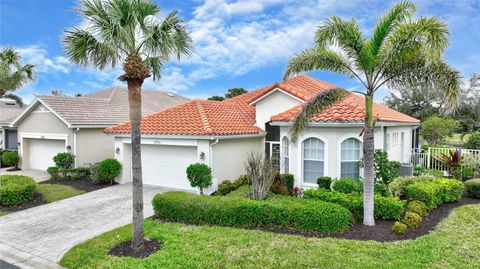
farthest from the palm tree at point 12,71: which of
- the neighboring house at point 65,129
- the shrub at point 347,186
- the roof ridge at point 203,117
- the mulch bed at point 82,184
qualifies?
the shrub at point 347,186

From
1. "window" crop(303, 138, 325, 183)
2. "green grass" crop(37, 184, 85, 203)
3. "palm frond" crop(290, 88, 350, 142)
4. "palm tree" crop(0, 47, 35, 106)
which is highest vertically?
"palm tree" crop(0, 47, 35, 106)

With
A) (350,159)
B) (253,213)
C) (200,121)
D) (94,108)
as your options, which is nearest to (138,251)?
(253,213)

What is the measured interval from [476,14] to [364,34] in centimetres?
789

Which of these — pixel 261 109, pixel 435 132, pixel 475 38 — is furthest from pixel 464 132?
pixel 261 109

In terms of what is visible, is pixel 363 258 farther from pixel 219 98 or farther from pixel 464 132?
pixel 464 132

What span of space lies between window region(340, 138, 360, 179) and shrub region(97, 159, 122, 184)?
1240 centimetres

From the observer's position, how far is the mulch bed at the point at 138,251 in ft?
25.3

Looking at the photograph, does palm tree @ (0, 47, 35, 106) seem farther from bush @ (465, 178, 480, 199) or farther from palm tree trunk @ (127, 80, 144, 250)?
bush @ (465, 178, 480, 199)

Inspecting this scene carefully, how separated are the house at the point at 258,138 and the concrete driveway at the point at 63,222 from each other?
106 inches

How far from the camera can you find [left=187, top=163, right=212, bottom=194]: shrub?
13.6m

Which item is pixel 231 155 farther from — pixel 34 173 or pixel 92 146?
pixel 34 173

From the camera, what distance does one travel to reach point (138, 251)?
790 cm

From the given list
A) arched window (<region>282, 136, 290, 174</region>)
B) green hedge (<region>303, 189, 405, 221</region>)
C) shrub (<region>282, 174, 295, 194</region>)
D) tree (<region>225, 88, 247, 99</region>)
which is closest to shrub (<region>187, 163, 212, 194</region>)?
shrub (<region>282, 174, 295, 194</region>)

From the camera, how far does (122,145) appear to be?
17.3 m
